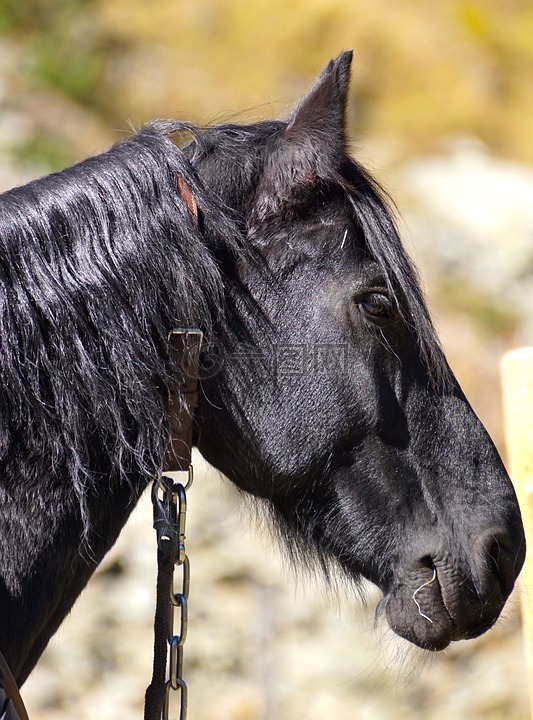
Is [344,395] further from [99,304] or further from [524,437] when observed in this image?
[524,437]

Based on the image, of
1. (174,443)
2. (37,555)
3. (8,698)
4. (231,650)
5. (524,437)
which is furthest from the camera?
(231,650)

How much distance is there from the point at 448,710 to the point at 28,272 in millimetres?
4365

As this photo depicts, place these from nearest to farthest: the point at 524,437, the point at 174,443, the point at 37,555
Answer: the point at 37,555, the point at 174,443, the point at 524,437

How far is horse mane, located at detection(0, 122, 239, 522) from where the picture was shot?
1.36 metres

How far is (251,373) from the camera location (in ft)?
4.93

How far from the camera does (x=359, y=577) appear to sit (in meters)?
1.68

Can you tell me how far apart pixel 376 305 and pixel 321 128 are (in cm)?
36

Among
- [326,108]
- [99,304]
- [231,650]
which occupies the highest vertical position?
[326,108]

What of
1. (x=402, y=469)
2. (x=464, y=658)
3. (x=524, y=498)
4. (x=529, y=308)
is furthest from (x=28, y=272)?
(x=529, y=308)

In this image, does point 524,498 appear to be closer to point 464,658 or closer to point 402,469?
point 402,469

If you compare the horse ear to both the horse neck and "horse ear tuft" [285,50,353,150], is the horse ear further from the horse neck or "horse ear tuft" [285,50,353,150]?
the horse neck

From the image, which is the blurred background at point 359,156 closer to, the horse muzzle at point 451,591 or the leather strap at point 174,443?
the horse muzzle at point 451,591

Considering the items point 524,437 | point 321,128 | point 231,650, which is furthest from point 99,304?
point 231,650

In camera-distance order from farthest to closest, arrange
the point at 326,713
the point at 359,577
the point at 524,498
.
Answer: the point at 326,713 → the point at 524,498 → the point at 359,577
